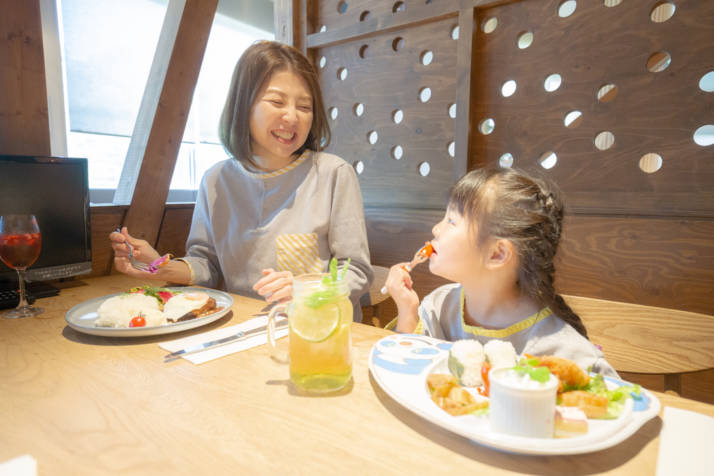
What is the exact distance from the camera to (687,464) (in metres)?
0.50

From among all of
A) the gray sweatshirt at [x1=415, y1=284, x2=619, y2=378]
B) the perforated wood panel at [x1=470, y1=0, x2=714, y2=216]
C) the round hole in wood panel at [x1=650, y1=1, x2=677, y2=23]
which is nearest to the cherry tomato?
the gray sweatshirt at [x1=415, y1=284, x2=619, y2=378]

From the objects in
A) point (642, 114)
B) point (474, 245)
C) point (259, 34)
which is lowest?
point (474, 245)

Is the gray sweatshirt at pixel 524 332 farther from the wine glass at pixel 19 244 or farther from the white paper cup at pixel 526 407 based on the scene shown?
A: the wine glass at pixel 19 244

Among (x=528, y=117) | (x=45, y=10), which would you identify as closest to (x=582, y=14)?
(x=528, y=117)

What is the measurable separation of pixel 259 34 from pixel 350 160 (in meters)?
2.12

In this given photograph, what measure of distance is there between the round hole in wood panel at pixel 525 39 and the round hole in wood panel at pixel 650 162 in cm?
62

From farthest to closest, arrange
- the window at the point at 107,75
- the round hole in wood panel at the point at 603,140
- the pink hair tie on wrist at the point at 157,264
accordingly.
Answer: the window at the point at 107,75
the round hole in wood panel at the point at 603,140
the pink hair tie on wrist at the point at 157,264

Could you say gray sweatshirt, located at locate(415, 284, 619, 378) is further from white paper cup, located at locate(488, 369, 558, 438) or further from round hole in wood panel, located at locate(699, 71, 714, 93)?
round hole in wood panel, located at locate(699, 71, 714, 93)

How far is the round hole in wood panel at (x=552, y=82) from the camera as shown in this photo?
1.63 meters

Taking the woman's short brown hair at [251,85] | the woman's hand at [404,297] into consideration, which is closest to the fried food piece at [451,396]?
the woman's hand at [404,297]

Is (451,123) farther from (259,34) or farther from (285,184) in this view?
(259,34)

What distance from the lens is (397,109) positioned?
82.5 inches

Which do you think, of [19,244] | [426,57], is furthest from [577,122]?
[19,244]

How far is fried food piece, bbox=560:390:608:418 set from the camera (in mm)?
573
